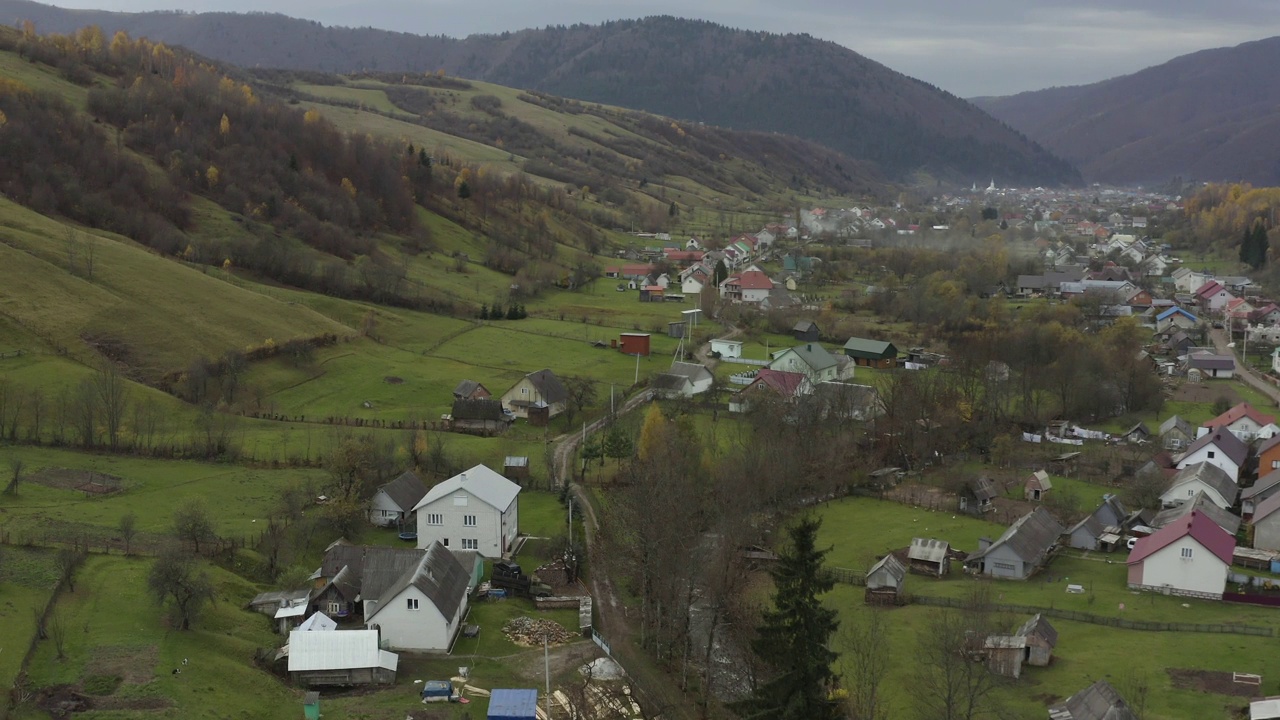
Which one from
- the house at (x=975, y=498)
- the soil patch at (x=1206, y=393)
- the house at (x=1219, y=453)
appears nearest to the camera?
the house at (x=975, y=498)

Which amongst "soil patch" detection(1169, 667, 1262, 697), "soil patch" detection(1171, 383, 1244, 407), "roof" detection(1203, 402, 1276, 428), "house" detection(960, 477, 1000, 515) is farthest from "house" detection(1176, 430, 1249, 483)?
"soil patch" detection(1169, 667, 1262, 697)

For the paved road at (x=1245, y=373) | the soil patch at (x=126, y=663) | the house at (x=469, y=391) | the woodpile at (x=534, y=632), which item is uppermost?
the paved road at (x=1245, y=373)

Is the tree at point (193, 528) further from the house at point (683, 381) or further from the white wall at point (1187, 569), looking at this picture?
the white wall at point (1187, 569)

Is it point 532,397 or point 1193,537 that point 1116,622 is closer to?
point 1193,537

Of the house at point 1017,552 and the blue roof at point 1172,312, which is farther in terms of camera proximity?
the blue roof at point 1172,312

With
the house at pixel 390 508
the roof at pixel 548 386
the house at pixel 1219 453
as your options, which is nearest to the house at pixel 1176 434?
the house at pixel 1219 453

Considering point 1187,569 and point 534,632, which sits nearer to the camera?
point 534,632

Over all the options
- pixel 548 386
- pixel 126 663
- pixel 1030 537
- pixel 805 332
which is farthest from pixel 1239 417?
pixel 126 663
